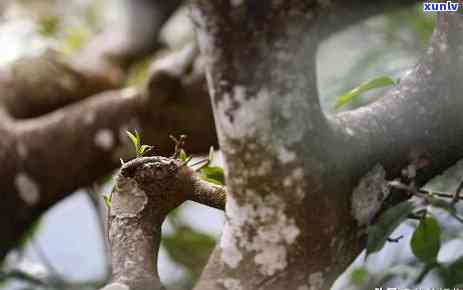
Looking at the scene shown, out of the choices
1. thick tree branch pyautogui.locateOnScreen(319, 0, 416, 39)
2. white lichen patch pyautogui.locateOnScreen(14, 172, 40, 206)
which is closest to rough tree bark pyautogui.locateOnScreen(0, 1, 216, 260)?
white lichen patch pyautogui.locateOnScreen(14, 172, 40, 206)

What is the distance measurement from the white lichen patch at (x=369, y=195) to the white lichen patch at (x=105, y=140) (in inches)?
34.7

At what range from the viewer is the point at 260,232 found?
0.46 meters

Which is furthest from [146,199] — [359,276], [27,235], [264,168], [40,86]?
[40,86]

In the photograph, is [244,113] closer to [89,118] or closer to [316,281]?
[316,281]

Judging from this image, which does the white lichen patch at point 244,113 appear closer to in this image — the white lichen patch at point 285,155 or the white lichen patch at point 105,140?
the white lichen patch at point 285,155

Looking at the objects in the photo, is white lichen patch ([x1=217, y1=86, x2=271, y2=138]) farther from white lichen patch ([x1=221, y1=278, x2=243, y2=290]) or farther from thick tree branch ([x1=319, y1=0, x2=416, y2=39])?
thick tree branch ([x1=319, y1=0, x2=416, y2=39])

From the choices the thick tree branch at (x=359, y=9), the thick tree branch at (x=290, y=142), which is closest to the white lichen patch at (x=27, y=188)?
the thick tree branch at (x=359, y=9)

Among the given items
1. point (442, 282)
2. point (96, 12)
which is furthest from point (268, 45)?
point (96, 12)

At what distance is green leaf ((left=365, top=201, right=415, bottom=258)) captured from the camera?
474 mm

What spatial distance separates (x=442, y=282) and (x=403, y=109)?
16 cm

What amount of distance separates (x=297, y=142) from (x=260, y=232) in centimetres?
7

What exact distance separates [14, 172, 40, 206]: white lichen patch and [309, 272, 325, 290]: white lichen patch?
36.1 inches

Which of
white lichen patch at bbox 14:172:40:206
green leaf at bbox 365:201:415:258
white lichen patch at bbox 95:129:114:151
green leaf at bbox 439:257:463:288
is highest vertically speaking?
green leaf at bbox 365:201:415:258

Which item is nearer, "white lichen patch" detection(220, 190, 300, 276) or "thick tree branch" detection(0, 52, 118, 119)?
"white lichen patch" detection(220, 190, 300, 276)
